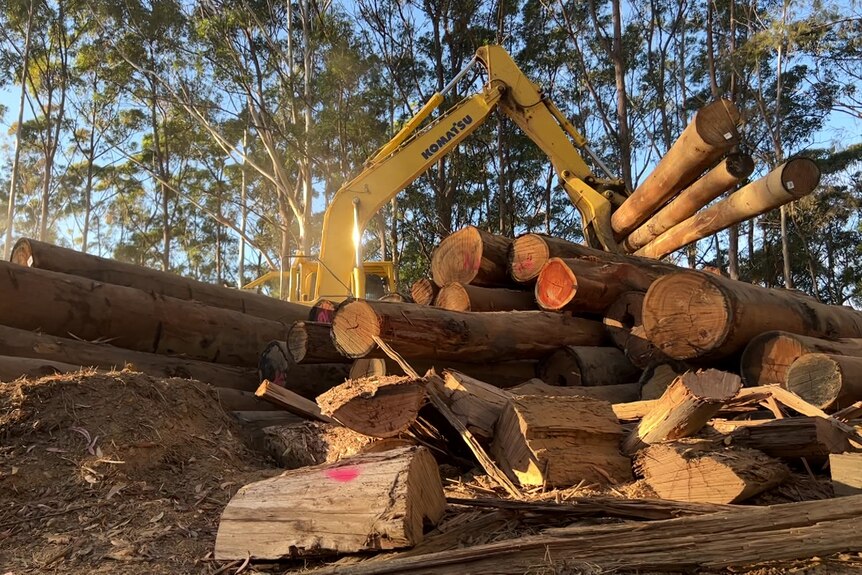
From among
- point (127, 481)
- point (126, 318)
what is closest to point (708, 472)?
point (127, 481)

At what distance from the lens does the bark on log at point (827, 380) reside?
151 inches

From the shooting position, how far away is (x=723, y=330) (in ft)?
14.3

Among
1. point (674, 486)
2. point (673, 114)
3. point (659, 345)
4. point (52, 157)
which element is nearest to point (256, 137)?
point (52, 157)

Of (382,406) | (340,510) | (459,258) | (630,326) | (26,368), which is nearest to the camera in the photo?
(340,510)

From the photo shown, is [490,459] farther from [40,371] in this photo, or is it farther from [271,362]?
[40,371]

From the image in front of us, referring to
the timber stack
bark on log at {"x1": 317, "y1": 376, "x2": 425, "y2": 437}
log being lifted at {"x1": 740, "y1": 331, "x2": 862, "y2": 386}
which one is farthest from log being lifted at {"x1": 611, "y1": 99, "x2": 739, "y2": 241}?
bark on log at {"x1": 317, "y1": 376, "x2": 425, "y2": 437}

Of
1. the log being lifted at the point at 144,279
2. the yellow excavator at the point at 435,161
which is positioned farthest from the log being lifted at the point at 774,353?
the log being lifted at the point at 144,279

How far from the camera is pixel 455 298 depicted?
18.6 ft

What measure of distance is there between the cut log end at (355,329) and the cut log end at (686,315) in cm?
196

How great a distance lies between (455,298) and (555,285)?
2.80 ft

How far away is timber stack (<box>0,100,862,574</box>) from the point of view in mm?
2461

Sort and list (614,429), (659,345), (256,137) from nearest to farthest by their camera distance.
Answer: (614,429) → (659,345) → (256,137)

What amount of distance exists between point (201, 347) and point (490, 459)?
3155mm

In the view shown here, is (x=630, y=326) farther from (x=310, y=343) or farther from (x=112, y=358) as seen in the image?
(x=112, y=358)
